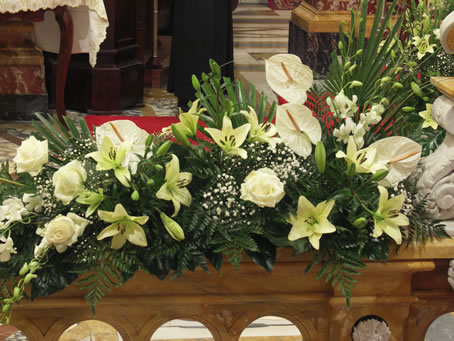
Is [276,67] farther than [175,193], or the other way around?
[276,67]

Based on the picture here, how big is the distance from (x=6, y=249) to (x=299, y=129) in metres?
0.57

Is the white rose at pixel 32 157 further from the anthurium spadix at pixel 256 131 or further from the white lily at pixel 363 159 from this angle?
the white lily at pixel 363 159

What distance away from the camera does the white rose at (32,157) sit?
134 cm

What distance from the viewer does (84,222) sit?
129cm

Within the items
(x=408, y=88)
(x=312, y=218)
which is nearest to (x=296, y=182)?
(x=312, y=218)

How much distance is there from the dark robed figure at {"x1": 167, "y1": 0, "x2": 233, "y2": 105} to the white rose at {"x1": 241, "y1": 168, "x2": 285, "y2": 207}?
4.51 m

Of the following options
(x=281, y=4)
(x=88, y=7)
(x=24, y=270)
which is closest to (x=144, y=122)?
(x=88, y=7)

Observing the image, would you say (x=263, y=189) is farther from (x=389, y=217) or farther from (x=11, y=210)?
(x=11, y=210)

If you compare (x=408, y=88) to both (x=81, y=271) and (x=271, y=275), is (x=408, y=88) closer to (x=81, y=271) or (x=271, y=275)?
(x=271, y=275)

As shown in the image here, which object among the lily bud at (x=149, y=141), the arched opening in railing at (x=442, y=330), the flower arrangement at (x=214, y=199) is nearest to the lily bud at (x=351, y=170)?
the flower arrangement at (x=214, y=199)

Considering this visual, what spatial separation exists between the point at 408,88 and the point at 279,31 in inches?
355

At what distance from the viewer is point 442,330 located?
2818 mm

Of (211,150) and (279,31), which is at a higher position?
(211,150)

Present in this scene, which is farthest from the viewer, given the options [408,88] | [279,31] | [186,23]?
[279,31]
